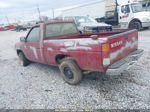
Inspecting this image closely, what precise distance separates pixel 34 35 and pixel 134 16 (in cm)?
1014

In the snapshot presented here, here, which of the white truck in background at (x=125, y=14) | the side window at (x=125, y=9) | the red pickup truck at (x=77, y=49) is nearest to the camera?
the red pickup truck at (x=77, y=49)

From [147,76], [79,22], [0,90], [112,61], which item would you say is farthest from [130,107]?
[79,22]

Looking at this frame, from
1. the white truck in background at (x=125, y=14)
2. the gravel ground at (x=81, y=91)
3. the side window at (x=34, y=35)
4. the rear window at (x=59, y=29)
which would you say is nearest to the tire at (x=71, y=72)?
the gravel ground at (x=81, y=91)

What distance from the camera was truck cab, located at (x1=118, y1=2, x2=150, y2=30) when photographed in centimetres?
1105

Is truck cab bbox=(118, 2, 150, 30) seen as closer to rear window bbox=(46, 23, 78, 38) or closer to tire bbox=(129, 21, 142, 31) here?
tire bbox=(129, 21, 142, 31)

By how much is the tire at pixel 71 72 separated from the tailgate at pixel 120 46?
34.2 inches

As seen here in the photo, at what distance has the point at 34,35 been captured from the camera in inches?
168

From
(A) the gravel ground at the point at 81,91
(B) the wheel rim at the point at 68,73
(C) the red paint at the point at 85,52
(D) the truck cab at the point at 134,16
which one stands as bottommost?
(A) the gravel ground at the point at 81,91

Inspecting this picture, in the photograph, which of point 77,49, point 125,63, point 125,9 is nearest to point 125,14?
point 125,9

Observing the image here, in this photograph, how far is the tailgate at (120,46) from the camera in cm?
257

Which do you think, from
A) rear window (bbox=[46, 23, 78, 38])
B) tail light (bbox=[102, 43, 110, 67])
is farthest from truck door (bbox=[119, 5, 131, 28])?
tail light (bbox=[102, 43, 110, 67])

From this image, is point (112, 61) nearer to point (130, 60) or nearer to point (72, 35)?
point (130, 60)

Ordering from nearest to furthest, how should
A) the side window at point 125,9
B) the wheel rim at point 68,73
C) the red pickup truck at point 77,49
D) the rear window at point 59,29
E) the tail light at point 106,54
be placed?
the tail light at point 106,54 < the red pickup truck at point 77,49 < the wheel rim at point 68,73 < the rear window at point 59,29 < the side window at point 125,9

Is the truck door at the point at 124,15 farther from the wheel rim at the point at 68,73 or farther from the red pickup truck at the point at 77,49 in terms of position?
the wheel rim at the point at 68,73
